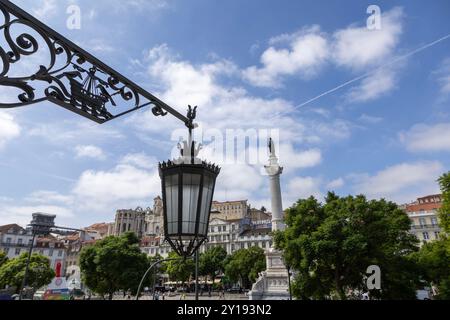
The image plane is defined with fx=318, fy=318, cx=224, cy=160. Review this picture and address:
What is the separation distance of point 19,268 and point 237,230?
142 ft

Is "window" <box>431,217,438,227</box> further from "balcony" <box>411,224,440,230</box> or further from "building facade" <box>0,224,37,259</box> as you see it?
"building facade" <box>0,224,37,259</box>

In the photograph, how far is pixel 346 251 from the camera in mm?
21000

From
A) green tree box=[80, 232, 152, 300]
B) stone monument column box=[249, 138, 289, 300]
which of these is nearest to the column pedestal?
stone monument column box=[249, 138, 289, 300]

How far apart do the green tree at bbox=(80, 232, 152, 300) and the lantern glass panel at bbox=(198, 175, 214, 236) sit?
32.2 metres

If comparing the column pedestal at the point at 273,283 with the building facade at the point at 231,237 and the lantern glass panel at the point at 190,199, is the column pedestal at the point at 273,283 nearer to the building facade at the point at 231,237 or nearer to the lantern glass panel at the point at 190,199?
the building facade at the point at 231,237

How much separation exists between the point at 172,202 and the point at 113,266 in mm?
33023

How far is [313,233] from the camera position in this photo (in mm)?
22312

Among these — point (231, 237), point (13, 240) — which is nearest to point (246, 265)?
point (231, 237)

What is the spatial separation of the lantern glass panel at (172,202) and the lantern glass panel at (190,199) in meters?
0.08

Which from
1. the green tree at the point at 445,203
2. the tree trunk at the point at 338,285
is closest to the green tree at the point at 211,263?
the tree trunk at the point at 338,285

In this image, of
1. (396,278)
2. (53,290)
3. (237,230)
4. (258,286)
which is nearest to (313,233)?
(396,278)

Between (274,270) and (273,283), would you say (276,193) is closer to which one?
(274,270)

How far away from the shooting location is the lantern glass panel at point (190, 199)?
10.8ft

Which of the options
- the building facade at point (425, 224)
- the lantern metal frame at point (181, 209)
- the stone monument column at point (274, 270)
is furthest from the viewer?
the building facade at point (425, 224)
